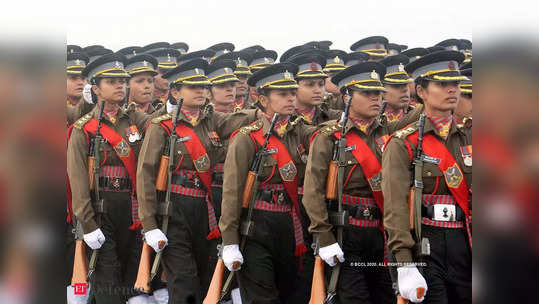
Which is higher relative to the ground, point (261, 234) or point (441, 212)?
point (441, 212)

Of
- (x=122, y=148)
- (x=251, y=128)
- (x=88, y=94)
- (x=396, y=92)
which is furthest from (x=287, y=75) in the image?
(x=88, y=94)

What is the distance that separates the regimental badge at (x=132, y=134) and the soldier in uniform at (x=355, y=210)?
210 cm

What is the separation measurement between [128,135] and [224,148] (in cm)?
103

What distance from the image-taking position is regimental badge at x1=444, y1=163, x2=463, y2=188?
16.2 feet

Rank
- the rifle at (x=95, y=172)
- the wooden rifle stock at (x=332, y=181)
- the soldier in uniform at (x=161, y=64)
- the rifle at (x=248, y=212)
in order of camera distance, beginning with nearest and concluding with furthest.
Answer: the wooden rifle stock at (x=332, y=181)
the rifle at (x=248, y=212)
the rifle at (x=95, y=172)
the soldier in uniform at (x=161, y=64)

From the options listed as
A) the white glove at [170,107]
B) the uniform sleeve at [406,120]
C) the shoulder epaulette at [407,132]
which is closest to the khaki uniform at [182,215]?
the white glove at [170,107]

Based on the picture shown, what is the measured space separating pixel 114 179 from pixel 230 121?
1.34 metres

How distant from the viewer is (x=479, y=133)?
9.91 ft

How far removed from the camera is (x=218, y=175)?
6727 millimetres

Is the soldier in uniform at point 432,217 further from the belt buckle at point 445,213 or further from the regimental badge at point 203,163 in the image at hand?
the regimental badge at point 203,163

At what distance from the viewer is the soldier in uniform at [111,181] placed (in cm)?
644

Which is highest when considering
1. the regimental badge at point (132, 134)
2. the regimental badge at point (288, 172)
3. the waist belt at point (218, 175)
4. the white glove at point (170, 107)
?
the white glove at point (170, 107)

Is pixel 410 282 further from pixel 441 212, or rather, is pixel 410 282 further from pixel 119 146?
pixel 119 146

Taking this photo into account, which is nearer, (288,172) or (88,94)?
(288,172)
